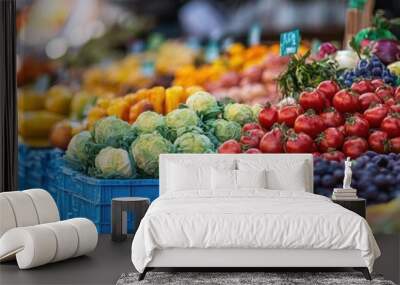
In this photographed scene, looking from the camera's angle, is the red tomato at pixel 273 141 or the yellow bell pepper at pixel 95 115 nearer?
the red tomato at pixel 273 141

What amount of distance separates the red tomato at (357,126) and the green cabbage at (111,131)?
2180 mm

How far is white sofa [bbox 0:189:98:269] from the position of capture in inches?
240

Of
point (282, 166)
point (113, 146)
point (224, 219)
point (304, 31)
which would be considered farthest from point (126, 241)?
point (304, 31)

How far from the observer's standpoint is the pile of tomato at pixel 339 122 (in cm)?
785

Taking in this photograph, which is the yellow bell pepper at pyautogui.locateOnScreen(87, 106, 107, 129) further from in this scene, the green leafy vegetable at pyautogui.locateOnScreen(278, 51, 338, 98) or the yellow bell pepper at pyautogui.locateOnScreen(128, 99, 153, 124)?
the green leafy vegetable at pyautogui.locateOnScreen(278, 51, 338, 98)

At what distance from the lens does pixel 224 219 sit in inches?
225

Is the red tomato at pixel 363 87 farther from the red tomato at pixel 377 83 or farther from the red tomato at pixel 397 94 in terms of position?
the red tomato at pixel 397 94

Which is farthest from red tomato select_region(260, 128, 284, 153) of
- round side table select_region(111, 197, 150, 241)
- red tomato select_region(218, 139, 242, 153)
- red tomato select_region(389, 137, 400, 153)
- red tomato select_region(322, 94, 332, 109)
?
round side table select_region(111, 197, 150, 241)

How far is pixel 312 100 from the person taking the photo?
7.87 m

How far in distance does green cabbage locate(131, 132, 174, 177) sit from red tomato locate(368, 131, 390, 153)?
202 cm

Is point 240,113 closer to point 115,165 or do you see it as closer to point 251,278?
point 115,165

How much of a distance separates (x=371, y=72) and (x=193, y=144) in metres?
1.93

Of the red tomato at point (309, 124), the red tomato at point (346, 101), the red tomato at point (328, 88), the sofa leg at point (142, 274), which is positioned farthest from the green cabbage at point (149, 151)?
the sofa leg at point (142, 274)

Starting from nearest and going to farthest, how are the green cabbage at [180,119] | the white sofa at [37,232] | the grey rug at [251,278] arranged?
the grey rug at [251,278] → the white sofa at [37,232] → the green cabbage at [180,119]
